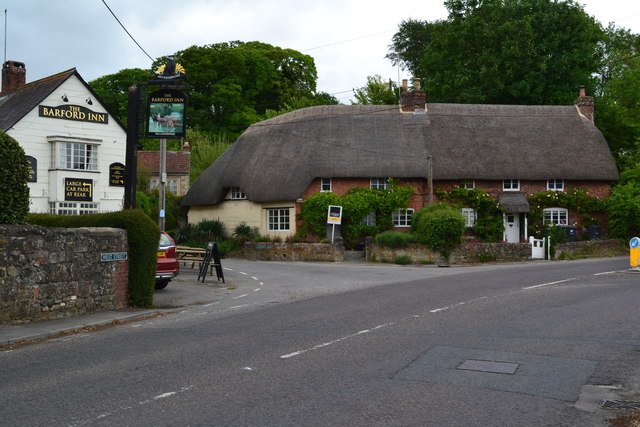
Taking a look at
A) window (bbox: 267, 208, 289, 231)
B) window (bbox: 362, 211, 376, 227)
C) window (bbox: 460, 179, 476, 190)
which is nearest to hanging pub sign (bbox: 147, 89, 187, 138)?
window (bbox: 267, 208, 289, 231)

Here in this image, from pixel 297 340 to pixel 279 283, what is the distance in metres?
11.0

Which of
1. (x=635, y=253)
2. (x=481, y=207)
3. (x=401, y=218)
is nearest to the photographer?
(x=635, y=253)

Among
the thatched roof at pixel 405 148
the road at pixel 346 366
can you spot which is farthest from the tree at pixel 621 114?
the road at pixel 346 366

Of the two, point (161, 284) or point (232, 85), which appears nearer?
point (161, 284)

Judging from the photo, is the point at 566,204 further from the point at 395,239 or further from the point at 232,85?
the point at 232,85

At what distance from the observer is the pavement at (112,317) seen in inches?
412

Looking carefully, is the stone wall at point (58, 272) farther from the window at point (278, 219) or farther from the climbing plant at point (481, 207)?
the climbing plant at point (481, 207)

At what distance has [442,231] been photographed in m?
29.8

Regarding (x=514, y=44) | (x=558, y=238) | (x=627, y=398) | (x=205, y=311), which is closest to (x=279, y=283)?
(x=205, y=311)

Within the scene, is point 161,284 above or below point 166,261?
below

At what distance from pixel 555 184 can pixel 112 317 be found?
3195cm

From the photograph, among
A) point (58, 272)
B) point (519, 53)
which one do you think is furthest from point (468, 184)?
point (58, 272)

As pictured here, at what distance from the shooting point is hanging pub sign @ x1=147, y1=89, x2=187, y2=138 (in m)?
19.7

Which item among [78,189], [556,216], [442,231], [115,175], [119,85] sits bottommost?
[442,231]
